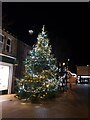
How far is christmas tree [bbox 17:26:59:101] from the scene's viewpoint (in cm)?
1748

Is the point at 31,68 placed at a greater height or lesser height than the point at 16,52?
lesser

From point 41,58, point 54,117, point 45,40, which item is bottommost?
point 54,117

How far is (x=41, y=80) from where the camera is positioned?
60.8 ft

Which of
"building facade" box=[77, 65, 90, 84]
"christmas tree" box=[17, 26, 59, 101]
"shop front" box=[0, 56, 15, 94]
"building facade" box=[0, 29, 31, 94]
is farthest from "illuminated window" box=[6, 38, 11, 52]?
"building facade" box=[77, 65, 90, 84]

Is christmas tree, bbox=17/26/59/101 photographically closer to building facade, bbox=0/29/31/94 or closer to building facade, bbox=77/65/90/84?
building facade, bbox=0/29/31/94

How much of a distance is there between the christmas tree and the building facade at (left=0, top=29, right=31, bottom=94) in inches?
76.3

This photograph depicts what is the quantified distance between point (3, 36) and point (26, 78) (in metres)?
4.48

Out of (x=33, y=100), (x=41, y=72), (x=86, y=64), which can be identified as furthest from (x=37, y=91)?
(x=86, y=64)

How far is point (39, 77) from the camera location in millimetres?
18781

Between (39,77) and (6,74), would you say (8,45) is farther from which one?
(39,77)

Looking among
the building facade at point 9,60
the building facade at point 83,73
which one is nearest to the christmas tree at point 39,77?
the building facade at point 9,60

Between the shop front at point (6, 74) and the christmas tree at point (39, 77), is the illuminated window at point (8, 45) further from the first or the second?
the christmas tree at point (39, 77)

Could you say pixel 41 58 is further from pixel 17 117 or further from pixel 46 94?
pixel 17 117

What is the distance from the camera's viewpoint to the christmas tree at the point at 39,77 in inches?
688
